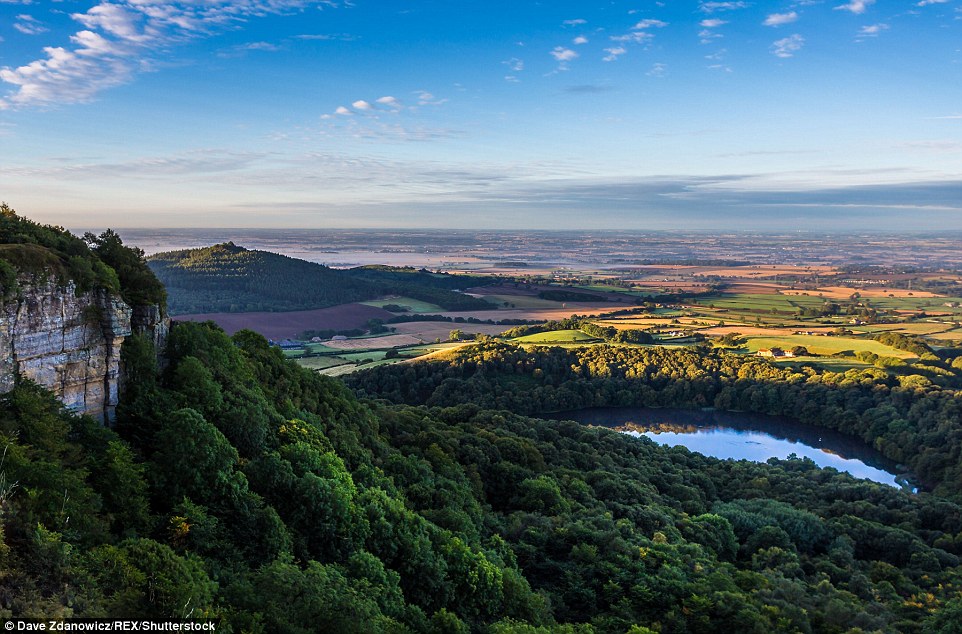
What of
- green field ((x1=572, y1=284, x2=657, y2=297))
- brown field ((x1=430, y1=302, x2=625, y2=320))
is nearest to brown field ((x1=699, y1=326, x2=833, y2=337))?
brown field ((x1=430, y1=302, x2=625, y2=320))

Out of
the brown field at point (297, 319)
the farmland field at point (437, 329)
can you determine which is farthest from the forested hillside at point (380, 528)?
the brown field at point (297, 319)

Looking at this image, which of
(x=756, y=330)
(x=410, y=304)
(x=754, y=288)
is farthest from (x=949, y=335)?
(x=410, y=304)

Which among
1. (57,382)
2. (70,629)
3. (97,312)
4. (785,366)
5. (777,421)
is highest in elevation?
(97,312)

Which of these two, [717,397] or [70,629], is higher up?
[70,629]

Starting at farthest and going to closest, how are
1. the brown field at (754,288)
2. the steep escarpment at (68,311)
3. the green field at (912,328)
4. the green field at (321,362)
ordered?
the brown field at (754,288)
the green field at (912,328)
the green field at (321,362)
the steep escarpment at (68,311)

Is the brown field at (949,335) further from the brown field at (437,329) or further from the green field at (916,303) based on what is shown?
the brown field at (437,329)

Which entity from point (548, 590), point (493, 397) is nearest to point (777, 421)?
point (493, 397)

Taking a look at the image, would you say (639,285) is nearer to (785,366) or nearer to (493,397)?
(785,366)

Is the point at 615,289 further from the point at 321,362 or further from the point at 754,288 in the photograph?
the point at 321,362
